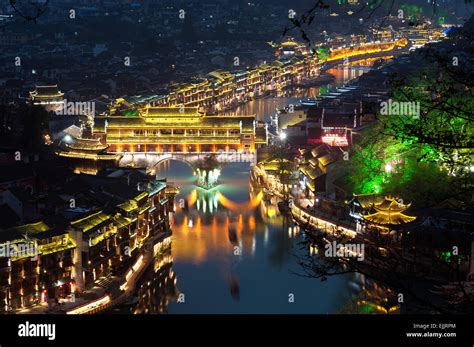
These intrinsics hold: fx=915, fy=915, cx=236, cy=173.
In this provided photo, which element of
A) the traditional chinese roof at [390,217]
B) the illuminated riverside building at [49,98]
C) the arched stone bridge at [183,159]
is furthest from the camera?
the illuminated riverside building at [49,98]

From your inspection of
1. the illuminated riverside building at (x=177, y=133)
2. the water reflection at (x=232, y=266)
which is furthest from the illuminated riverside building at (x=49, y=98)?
the water reflection at (x=232, y=266)

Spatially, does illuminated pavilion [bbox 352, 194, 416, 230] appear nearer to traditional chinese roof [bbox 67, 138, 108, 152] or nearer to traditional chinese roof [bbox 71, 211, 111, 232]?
traditional chinese roof [bbox 71, 211, 111, 232]

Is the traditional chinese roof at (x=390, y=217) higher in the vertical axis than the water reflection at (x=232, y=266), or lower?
higher

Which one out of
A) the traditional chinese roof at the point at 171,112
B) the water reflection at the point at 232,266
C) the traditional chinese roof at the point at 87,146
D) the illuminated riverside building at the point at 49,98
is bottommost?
the water reflection at the point at 232,266

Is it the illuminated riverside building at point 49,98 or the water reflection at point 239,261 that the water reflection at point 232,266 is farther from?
the illuminated riverside building at point 49,98

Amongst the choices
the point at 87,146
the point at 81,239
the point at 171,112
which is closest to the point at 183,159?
the point at 171,112

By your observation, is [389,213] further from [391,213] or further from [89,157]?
[89,157]

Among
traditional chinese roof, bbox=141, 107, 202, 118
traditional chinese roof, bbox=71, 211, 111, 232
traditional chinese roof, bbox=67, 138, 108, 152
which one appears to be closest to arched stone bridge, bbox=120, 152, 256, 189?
traditional chinese roof, bbox=141, 107, 202, 118
